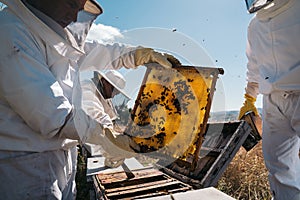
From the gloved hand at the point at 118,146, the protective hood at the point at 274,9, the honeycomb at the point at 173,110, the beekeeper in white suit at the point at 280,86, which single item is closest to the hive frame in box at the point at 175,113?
the honeycomb at the point at 173,110

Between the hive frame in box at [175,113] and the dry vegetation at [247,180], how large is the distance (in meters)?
2.49

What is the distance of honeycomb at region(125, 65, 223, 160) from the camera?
2.14 meters

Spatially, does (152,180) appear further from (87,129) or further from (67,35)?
(67,35)

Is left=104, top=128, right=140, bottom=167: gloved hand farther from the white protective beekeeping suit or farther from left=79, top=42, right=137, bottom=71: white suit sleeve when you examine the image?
left=79, top=42, right=137, bottom=71: white suit sleeve

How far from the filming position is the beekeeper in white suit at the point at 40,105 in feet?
4.76

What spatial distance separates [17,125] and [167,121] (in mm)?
1291

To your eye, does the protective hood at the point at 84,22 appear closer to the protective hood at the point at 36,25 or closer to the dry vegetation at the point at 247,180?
the protective hood at the point at 36,25

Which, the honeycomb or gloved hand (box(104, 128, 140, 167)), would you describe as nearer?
gloved hand (box(104, 128, 140, 167))

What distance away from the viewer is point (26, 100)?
145 cm

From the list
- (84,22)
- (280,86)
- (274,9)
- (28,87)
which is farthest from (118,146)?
(274,9)

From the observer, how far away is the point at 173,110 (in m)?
2.36

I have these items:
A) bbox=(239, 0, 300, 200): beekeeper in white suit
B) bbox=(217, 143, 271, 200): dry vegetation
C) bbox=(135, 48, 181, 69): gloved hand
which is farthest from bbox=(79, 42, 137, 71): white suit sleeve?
bbox=(217, 143, 271, 200): dry vegetation

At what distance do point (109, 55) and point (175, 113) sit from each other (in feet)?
3.48

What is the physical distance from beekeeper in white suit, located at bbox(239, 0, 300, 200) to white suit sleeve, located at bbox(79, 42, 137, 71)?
146cm
